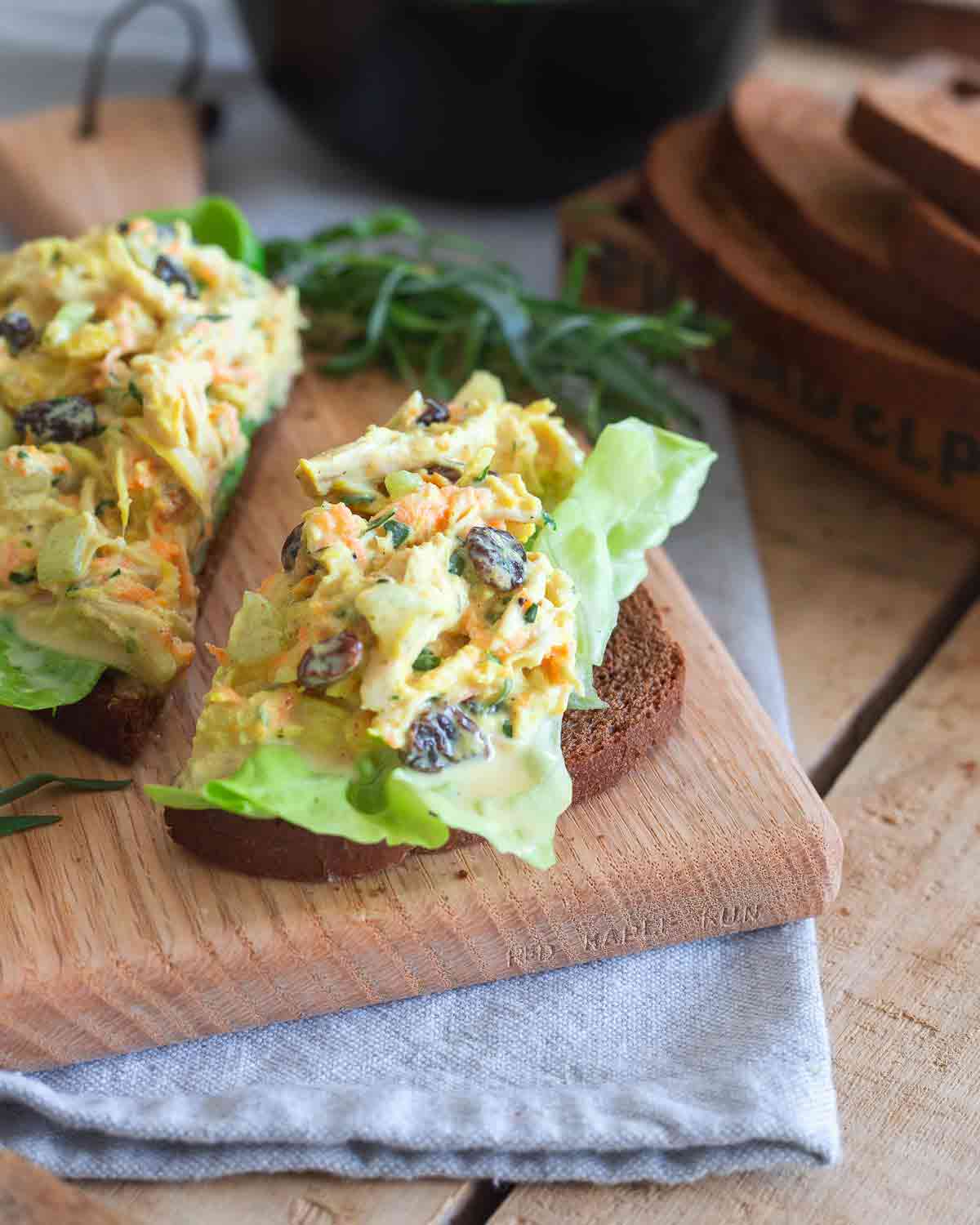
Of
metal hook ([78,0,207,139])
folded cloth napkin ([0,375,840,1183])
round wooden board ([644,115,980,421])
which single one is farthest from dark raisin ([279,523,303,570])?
metal hook ([78,0,207,139])

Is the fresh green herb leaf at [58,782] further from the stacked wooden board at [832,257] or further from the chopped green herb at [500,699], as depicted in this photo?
the stacked wooden board at [832,257]

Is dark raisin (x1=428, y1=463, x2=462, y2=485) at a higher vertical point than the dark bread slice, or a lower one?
higher

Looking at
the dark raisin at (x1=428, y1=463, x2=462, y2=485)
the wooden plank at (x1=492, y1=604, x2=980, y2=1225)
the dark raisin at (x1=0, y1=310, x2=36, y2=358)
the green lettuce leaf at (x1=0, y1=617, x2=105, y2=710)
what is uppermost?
the dark raisin at (x1=428, y1=463, x2=462, y2=485)

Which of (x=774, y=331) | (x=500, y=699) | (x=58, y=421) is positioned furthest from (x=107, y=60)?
(x=500, y=699)

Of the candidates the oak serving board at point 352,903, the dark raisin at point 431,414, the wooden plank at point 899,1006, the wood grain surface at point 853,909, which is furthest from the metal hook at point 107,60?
the wooden plank at point 899,1006

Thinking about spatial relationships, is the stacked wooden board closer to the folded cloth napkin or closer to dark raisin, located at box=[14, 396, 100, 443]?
the folded cloth napkin

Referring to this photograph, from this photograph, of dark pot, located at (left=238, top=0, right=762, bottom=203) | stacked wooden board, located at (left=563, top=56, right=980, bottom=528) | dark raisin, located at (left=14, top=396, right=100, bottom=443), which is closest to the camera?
dark raisin, located at (left=14, top=396, right=100, bottom=443)

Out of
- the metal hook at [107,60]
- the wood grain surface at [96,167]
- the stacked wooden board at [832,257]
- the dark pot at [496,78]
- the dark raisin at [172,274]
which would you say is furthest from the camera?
the metal hook at [107,60]
